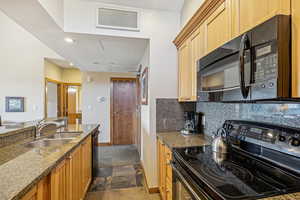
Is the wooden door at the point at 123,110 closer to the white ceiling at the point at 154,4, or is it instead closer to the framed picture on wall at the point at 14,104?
the framed picture on wall at the point at 14,104

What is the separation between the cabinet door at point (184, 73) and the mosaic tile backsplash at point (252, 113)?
0.36 metres

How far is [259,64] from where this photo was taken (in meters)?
0.81

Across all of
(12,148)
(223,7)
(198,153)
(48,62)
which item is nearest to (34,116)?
(48,62)

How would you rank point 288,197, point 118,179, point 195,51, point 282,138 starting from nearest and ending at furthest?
point 288,197
point 282,138
point 195,51
point 118,179

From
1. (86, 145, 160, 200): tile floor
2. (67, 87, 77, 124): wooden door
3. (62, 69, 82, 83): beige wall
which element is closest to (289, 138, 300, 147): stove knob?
(86, 145, 160, 200): tile floor

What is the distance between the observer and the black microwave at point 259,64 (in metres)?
0.73

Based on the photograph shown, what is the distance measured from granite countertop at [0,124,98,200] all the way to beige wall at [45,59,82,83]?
4.24m

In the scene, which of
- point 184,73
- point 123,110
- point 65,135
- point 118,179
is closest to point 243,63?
point 184,73

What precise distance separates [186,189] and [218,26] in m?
1.32

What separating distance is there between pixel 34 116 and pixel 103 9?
156 inches

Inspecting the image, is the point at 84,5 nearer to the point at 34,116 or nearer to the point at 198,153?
the point at 198,153

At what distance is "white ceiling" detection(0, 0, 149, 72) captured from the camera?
1619 millimetres

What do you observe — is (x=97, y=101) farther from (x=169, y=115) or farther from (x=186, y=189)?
(x=186, y=189)

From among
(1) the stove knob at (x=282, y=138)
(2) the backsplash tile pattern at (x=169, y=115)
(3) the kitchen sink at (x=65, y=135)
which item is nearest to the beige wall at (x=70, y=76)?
(3) the kitchen sink at (x=65, y=135)
